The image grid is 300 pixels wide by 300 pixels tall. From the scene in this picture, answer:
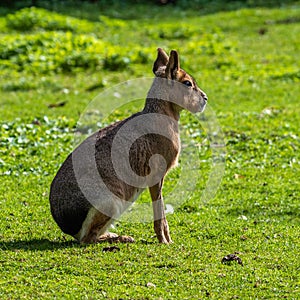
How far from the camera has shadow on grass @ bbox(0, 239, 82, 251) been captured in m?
6.56

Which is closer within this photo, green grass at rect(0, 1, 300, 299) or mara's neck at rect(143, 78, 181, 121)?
green grass at rect(0, 1, 300, 299)

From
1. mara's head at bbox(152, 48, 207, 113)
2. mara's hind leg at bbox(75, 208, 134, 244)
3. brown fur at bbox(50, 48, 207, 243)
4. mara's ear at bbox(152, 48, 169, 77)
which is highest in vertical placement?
mara's ear at bbox(152, 48, 169, 77)

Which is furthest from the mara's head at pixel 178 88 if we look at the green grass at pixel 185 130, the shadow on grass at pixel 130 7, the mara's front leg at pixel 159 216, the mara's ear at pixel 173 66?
the shadow on grass at pixel 130 7

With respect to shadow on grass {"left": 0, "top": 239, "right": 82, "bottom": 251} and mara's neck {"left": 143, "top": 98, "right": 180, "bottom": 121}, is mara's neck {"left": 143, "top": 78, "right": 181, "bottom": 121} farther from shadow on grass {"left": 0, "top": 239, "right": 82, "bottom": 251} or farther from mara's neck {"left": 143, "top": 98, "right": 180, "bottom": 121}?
shadow on grass {"left": 0, "top": 239, "right": 82, "bottom": 251}

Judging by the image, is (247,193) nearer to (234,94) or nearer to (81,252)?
(81,252)

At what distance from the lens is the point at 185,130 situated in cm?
1134

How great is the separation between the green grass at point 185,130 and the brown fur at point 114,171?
0.73ft

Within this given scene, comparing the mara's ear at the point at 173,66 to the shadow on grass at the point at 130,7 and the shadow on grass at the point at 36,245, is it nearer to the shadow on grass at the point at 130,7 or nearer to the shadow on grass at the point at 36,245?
the shadow on grass at the point at 36,245

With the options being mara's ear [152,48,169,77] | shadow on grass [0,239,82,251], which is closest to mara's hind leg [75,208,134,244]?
shadow on grass [0,239,82,251]

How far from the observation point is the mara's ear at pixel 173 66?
6.80 m

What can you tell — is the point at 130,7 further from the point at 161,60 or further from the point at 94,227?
the point at 94,227

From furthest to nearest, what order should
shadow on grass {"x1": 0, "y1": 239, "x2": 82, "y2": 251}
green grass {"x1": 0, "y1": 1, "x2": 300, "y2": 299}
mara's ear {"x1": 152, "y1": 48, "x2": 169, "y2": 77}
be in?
mara's ear {"x1": 152, "y1": 48, "x2": 169, "y2": 77}
shadow on grass {"x1": 0, "y1": 239, "x2": 82, "y2": 251}
green grass {"x1": 0, "y1": 1, "x2": 300, "y2": 299}

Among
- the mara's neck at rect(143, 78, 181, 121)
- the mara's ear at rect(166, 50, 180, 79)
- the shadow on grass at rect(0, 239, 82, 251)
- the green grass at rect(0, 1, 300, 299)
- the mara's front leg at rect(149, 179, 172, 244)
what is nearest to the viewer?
the green grass at rect(0, 1, 300, 299)

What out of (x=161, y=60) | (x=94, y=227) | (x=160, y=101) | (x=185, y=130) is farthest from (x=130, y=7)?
(x=94, y=227)
